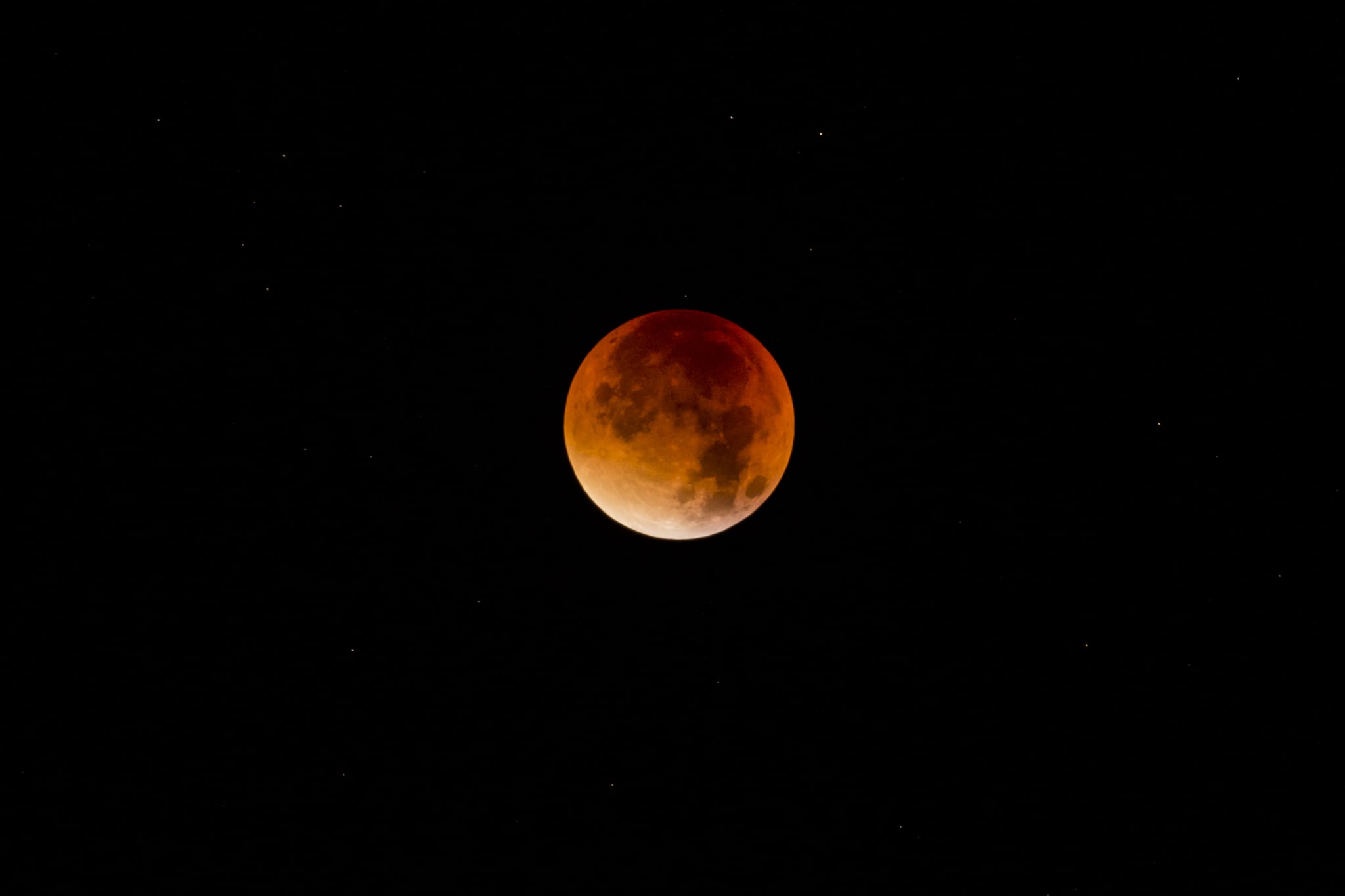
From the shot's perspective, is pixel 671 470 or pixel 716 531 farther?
pixel 716 531

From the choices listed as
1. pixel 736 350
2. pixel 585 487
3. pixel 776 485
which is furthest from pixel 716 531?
pixel 736 350

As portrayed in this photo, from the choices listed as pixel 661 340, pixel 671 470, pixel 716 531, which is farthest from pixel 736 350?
pixel 716 531

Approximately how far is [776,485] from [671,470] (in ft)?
2.87

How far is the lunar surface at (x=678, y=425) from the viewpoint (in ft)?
11.4

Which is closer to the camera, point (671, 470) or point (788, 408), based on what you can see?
point (671, 470)

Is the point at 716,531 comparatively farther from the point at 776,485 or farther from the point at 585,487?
the point at 585,487

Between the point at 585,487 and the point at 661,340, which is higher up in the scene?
the point at 661,340

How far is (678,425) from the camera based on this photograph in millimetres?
3445

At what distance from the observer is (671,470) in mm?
3494

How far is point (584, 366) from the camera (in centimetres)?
396

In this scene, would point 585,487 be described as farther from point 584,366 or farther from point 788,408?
point 788,408

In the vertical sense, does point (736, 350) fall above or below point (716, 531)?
above

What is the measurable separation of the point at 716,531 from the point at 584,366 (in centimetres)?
125

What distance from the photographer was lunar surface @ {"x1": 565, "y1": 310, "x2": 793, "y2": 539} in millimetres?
3473
